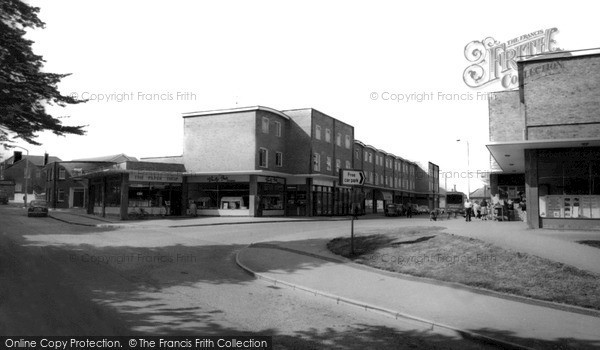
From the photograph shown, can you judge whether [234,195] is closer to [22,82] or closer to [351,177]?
[351,177]

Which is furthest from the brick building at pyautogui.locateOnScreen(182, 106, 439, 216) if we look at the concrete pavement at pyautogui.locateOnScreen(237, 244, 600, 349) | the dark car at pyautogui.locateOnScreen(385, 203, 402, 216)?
the concrete pavement at pyautogui.locateOnScreen(237, 244, 600, 349)

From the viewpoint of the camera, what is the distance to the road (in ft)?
18.4

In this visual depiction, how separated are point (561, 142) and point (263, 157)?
78.5 feet

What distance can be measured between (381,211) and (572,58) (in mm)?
47008

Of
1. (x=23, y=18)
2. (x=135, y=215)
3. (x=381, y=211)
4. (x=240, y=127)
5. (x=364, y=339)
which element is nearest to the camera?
(x=364, y=339)

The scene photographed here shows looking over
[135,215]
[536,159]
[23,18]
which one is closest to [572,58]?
[536,159]

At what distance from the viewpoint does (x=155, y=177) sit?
1335 inches

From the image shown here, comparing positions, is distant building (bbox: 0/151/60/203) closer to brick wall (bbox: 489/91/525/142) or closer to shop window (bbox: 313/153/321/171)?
shop window (bbox: 313/153/321/171)

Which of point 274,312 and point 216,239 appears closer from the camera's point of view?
point 274,312

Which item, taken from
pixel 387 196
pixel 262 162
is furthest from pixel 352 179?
pixel 387 196

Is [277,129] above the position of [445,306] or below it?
above

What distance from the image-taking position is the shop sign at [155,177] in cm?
3216

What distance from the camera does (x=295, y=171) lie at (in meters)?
39.5

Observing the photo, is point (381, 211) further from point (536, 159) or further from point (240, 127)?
point (536, 159)
